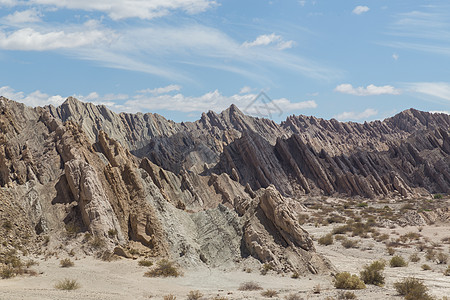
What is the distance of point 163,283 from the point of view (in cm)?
2061

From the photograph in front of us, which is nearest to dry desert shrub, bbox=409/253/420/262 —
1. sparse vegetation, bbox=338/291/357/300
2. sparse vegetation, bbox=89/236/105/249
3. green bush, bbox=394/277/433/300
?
green bush, bbox=394/277/433/300

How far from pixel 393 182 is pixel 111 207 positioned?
79.6 metres

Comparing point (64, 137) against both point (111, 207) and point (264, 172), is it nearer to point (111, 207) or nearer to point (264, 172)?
point (111, 207)

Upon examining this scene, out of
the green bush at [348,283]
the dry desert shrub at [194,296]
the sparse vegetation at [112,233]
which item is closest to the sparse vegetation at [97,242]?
the sparse vegetation at [112,233]

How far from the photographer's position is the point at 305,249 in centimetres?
2448

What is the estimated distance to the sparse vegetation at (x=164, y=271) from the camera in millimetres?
21859

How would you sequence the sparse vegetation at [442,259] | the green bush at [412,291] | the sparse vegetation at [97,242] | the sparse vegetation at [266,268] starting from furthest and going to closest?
the sparse vegetation at [442,259], the sparse vegetation at [97,242], the sparse vegetation at [266,268], the green bush at [412,291]

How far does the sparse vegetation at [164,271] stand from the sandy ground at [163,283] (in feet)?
1.52

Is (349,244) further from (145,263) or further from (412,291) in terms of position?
(145,263)

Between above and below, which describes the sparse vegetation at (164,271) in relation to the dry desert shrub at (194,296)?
above

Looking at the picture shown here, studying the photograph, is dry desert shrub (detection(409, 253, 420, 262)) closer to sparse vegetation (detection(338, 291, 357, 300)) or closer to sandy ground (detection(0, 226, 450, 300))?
sandy ground (detection(0, 226, 450, 300))

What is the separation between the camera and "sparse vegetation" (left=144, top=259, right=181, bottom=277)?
21.9 metres

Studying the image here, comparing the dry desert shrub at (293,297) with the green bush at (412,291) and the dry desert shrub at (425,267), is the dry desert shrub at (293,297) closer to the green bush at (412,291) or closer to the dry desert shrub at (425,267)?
the green bush at (412,291)

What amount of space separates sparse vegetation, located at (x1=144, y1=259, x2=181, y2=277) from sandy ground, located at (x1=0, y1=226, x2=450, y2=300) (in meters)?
0.46
